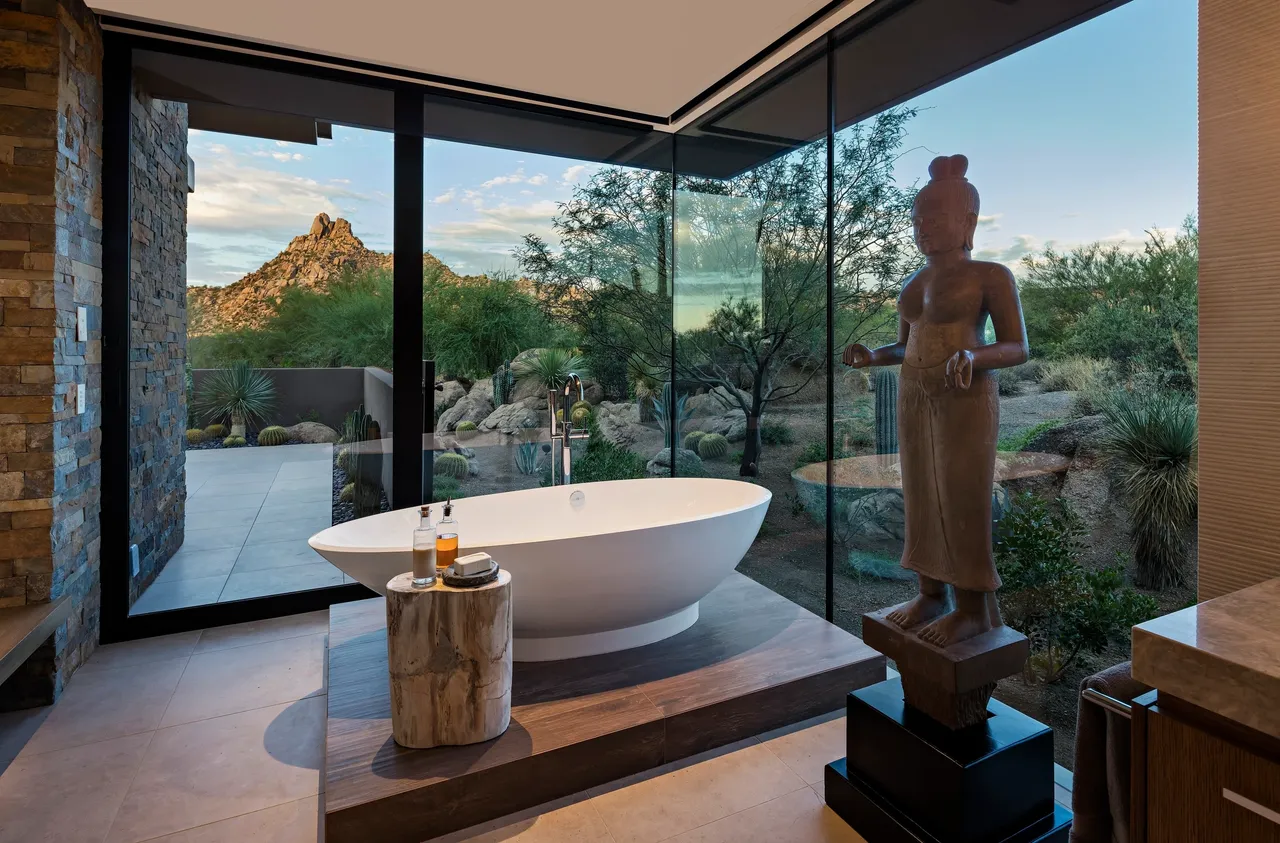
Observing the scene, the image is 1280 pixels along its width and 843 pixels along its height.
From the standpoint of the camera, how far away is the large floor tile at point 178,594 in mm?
3133

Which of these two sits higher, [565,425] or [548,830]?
[565,425]

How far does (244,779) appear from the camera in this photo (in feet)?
6.70

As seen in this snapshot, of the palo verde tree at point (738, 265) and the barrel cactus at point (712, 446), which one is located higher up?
the palo verde tree at point (738, 265)

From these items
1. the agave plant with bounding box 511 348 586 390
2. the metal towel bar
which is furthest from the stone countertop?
the agave plant with bounding box 511 348 586 390

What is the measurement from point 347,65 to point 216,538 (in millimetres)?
2585

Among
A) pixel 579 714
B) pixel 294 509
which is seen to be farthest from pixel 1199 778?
pixel 294 509

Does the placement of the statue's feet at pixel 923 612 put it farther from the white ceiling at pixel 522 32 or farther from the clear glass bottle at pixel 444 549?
the white ceiling at pixel 522 32

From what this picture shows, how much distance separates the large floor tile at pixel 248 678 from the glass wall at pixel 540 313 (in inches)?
42.9

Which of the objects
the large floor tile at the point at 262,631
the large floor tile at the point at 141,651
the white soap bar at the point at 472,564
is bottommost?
the large floor tile at the point at 141,651

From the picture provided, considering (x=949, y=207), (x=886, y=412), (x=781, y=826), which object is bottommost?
(x=781, y=826)

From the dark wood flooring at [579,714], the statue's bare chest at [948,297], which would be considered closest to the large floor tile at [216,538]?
the dark wood flooring at [579,714]

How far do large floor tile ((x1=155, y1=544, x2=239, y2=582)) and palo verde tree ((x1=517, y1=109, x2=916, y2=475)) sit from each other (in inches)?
89.1

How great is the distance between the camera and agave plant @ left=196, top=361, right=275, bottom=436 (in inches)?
129

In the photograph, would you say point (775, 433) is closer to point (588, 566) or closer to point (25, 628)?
point (588, 566)
